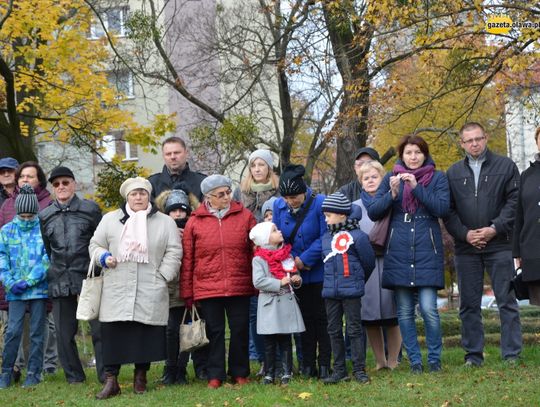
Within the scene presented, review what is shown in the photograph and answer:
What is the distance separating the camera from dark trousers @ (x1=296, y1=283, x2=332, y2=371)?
9.45 m

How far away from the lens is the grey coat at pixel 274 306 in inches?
364

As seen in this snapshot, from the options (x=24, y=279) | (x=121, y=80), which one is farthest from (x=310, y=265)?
(x=121, y=80)

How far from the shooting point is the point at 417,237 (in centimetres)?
941

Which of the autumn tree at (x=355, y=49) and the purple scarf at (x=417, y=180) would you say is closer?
the purple scarf at (x=417, y=180)

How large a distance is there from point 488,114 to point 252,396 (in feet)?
90.8

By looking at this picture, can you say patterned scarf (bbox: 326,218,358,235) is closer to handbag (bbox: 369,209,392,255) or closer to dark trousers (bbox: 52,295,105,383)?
handbag (bbox: 369,209,392,255)

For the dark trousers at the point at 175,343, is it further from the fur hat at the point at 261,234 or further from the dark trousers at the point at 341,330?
the dark trousers at the point at 341,330

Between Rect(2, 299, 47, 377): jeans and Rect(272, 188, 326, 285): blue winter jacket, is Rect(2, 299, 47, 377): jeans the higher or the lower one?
the lower one

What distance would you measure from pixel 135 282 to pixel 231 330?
111 centimetres

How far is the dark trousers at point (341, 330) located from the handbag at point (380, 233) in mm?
908

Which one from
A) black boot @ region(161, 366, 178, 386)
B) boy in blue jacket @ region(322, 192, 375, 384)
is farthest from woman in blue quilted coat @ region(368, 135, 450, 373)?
black boot @ region(161, 366, 178, 386)

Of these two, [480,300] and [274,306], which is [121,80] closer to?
[274,306]

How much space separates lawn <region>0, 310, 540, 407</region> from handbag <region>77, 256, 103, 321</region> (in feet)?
2.69

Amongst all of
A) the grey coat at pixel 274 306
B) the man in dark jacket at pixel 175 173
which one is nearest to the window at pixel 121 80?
the man in dark jacket at pixel 175 173
